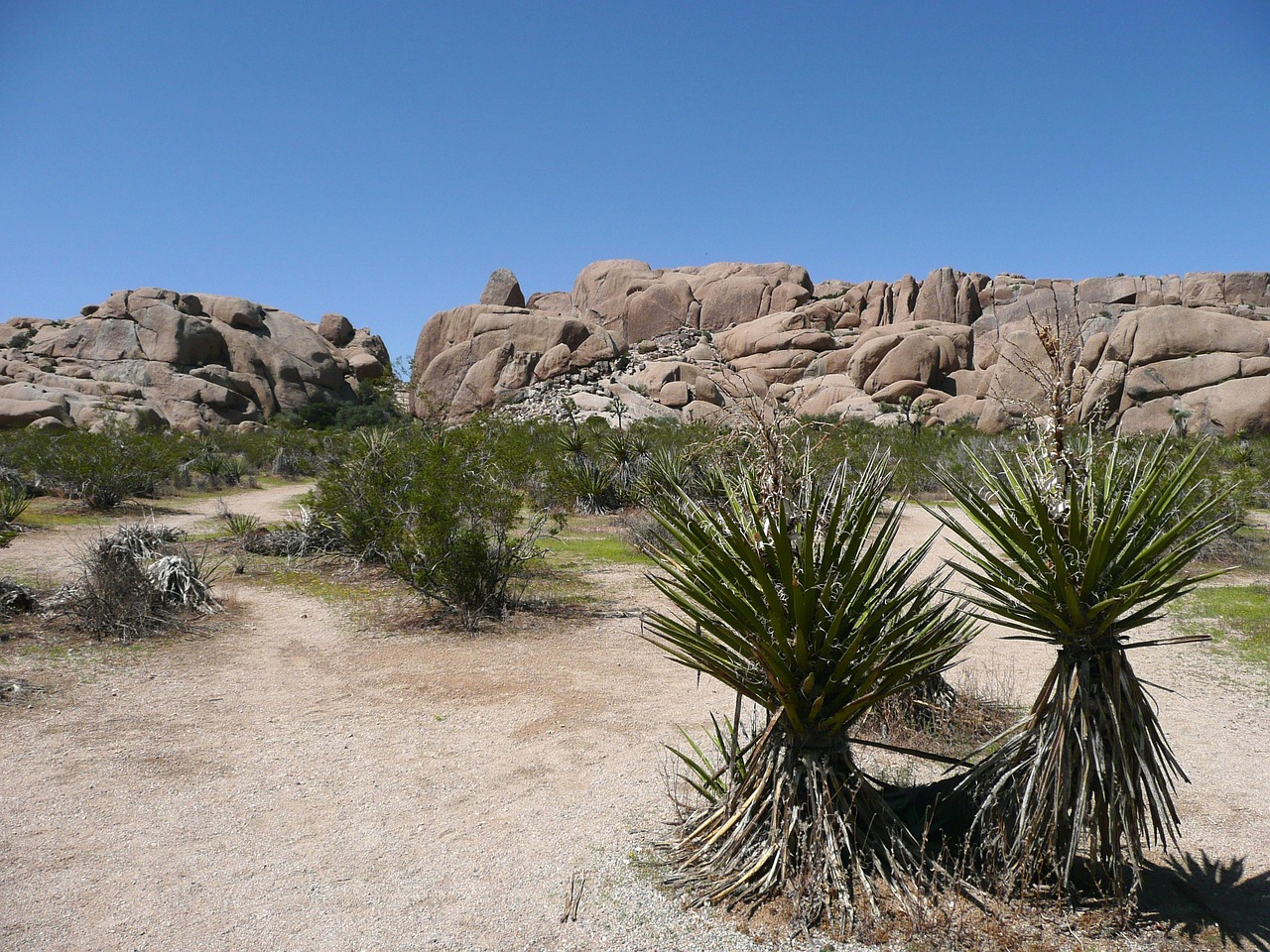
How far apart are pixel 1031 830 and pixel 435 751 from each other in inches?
146

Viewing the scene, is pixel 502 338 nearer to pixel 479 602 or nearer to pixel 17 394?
pixel 17 394

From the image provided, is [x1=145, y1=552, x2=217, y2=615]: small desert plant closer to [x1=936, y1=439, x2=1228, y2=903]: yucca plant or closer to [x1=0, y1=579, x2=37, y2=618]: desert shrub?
[x1=0, y1=579, x2=37, y2=618]: desert shrub

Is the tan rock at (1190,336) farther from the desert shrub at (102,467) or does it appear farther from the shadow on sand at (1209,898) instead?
the shadow on sand at (1209,898)

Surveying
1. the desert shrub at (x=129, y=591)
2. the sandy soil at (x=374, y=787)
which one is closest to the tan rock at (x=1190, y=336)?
the sandy soil at (x=374, y=787)

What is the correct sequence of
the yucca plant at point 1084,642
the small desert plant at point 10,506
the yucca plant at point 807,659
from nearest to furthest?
the yucca plant at point 1084,642
the yucca plant at point 807,659
the small desert plant at point 10,506

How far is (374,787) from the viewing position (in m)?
4.93

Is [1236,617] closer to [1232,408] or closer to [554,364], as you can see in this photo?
[1232,408]

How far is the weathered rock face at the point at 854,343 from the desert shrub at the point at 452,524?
2332cm

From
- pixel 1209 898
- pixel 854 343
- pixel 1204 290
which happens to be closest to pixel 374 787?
pixel 1209 898

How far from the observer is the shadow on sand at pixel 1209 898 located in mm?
3339

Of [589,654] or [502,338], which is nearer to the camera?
[589,654]

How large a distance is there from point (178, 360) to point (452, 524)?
43865 mm

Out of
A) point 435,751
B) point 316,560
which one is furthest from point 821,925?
point 316,560

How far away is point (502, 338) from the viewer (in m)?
51.6
